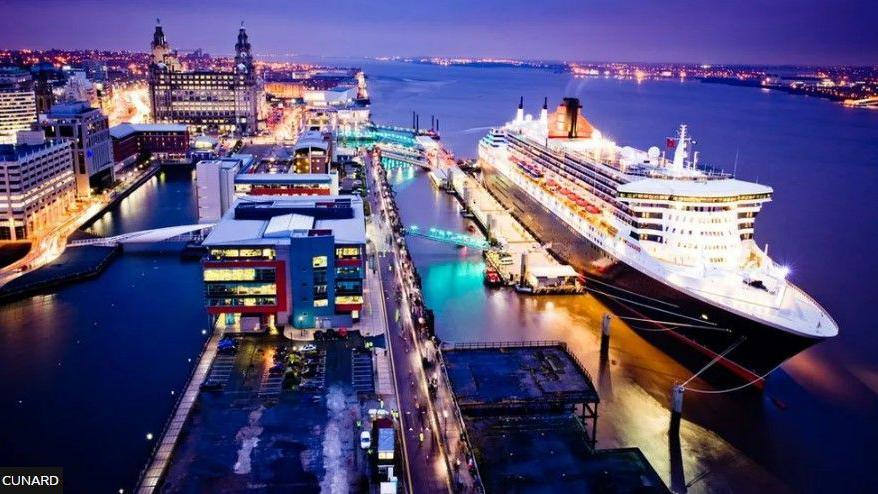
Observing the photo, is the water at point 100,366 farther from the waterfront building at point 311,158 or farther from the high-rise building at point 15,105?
the high-rise building at point 15,105

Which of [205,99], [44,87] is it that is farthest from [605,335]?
[44,87]

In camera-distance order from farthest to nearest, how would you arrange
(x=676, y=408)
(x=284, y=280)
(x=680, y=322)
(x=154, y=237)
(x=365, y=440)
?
(x=154, y=237) < (x=284, y=280) < (x=680, y=322) < (x=676, y=408) < (x=365, y=440)

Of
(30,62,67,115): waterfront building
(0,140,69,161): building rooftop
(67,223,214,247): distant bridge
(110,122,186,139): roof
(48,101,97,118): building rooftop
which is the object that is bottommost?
(67,223,214,247): distant bridge

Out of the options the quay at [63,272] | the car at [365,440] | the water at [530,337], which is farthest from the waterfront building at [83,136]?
the car at [365,440]

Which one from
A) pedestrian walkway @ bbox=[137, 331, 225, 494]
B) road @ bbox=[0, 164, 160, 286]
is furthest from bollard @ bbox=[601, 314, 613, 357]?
road @ bbox=[0, 164, 160, 286]

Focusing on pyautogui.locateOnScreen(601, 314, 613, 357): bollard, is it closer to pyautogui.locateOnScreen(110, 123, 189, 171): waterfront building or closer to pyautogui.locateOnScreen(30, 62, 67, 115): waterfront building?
pyautogui.locateOnScreen(110, 123, 189, 171): waterfront building

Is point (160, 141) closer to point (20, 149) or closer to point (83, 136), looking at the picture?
point (83, 136)

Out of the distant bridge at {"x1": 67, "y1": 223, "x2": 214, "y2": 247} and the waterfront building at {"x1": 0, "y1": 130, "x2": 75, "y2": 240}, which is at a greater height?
the waterfront building at {"x1": 0, "y1": 130, "x2": 75, "y2": 240}
